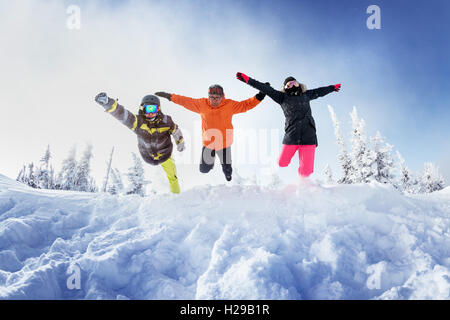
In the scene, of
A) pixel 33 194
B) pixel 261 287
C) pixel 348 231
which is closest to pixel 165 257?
pixel 261 287

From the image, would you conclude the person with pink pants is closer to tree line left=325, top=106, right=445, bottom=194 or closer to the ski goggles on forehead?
the ski goggles on forehead

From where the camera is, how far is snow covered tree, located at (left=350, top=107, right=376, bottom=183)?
62.8 feet

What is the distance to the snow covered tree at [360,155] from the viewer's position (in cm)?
1914

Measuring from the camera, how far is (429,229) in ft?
10.8

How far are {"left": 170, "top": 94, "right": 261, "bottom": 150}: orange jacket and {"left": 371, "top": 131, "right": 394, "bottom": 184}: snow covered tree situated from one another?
17.2 m

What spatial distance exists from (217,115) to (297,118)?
6.52 feet

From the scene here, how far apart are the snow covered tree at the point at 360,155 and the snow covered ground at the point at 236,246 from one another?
16.5 m

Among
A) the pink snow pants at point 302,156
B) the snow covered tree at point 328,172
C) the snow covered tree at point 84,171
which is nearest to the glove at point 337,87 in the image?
the pink snow pants at point 302,156

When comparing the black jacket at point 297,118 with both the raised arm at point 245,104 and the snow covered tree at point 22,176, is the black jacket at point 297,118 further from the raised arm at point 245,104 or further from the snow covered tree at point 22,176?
the snow covered tree at point 22,176

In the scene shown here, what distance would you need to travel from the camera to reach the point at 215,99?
598 cm

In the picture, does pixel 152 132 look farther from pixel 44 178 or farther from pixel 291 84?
pixel 44 178

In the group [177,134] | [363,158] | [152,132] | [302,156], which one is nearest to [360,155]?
[363,158]
